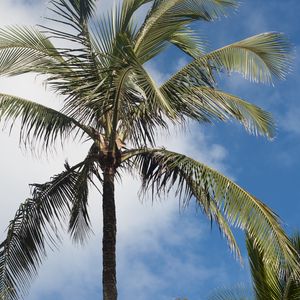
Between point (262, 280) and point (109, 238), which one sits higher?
point (262, 280)

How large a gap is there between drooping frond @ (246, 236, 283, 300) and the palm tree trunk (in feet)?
9.97

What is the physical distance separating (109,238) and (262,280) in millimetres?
3656

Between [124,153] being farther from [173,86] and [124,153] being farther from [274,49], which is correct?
[274,49]

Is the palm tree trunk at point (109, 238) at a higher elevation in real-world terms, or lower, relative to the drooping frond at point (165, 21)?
lower

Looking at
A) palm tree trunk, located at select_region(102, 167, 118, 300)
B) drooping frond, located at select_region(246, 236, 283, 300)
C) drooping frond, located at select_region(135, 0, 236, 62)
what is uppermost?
drooping frond, located at select_region(135, 0, 236, 62)

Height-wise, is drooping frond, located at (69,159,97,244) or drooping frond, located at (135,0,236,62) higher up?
drooping frond, located at (135,0,236,62)

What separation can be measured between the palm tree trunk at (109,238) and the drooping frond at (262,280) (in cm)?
304

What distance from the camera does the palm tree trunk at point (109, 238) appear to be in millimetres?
9930

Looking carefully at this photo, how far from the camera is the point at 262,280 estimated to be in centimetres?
1267

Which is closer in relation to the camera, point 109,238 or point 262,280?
point 109,238

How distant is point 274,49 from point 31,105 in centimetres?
388

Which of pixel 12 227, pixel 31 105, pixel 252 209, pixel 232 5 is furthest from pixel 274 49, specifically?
pixel 12 227

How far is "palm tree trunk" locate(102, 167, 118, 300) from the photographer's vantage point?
32.6 feet

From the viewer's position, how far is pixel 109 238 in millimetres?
10281
